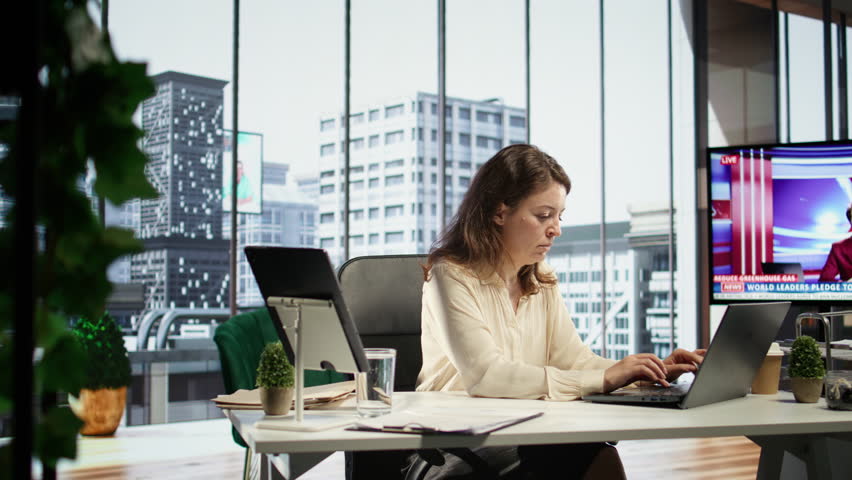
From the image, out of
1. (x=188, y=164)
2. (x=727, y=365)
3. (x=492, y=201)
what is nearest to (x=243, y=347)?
(x=492, y=201)

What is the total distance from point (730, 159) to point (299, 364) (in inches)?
93.0

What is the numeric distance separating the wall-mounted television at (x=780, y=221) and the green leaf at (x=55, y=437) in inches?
106

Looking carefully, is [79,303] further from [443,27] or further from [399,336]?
[443,27]

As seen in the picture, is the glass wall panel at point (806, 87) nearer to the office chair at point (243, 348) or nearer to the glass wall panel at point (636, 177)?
the glass wall panel at point (636, 177)

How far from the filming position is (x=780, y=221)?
3.03m

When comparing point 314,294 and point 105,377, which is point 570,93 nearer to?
point 105,377

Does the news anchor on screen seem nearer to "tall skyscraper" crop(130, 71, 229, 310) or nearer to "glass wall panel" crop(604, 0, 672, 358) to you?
"glass wall panel" crop(604, 0, 672, 358)

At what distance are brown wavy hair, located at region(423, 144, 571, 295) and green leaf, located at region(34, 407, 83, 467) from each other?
147 cm

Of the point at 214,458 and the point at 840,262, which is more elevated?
the point at 840,262

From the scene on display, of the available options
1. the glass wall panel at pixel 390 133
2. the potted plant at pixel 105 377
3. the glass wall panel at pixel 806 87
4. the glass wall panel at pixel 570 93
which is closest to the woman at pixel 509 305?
the glass wall panel at pixel 390 133

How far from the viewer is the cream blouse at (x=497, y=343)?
1.68 m

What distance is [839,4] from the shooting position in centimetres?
695

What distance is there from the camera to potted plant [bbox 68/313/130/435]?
15.0 ft

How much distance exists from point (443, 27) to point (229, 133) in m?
1.64
